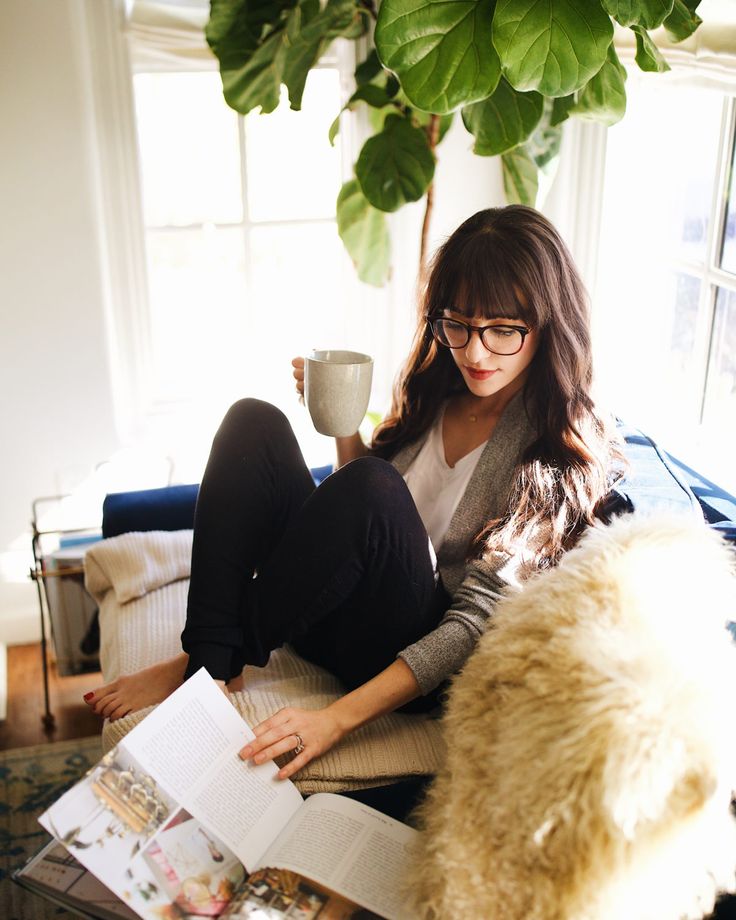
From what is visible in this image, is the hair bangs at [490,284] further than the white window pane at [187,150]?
No

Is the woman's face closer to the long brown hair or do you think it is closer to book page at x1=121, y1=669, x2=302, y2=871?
the long brown hair

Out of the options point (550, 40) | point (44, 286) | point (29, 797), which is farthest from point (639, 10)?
point (29, 797)

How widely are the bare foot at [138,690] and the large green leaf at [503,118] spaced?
1.02 m

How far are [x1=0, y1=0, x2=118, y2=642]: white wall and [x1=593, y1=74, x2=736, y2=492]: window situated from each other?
1.23 m

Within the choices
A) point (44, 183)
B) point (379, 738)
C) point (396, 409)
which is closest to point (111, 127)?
point (44, 183)

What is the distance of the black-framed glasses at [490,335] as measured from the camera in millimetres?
1437

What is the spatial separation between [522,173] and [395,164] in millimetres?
291

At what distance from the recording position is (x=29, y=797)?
1.88m

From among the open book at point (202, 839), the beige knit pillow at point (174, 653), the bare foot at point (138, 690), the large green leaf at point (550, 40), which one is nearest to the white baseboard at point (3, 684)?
the beige knit pillow at point (174, 653)

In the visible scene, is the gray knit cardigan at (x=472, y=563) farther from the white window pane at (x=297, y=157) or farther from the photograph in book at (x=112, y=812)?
the white window pane at (x=297, y=157)

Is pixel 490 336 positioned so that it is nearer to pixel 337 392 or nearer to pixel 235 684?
pixel 337 392

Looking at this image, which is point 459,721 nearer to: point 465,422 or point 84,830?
point 84,830

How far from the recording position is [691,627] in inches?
38.2

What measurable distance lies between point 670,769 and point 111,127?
194 cm
